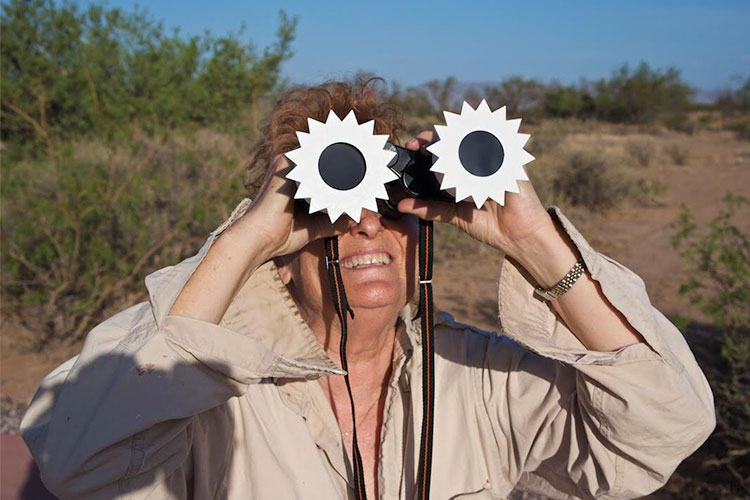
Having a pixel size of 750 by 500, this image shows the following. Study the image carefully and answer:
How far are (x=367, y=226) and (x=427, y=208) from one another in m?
0.24

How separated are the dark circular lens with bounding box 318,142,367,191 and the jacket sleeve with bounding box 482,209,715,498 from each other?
45 centimetres

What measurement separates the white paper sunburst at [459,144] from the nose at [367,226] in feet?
1.36

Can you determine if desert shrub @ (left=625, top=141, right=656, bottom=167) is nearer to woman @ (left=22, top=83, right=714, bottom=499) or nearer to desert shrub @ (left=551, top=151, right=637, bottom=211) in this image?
desert shrub @ (left=551, top=151, right=637, bottom=211)

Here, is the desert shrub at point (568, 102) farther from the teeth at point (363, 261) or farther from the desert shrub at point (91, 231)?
the teeth at point (363, 261)

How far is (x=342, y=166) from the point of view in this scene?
4.61 feet

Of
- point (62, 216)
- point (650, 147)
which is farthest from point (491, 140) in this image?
point (650, 147)

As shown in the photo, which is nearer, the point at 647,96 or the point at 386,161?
the point at 386,161

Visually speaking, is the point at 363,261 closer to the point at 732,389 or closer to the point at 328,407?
the point at 328,407

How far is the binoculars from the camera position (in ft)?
4.45


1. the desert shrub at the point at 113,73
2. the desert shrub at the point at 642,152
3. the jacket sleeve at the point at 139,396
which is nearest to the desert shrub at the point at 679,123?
the desert shrub at the point at 642,152

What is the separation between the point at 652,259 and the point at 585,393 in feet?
26.1

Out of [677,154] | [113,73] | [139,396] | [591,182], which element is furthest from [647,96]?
[139,396]

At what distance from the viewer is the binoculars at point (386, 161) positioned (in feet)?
4.45

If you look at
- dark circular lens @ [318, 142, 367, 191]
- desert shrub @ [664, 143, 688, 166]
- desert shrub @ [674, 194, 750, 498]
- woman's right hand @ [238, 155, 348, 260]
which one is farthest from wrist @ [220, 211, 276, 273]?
desert shrub @ [664, 143, 688, 166]
